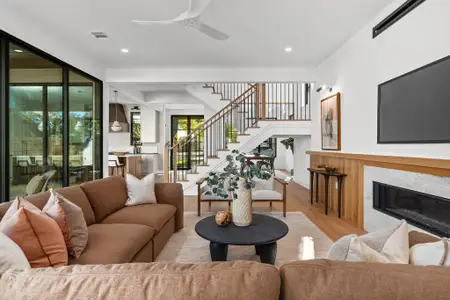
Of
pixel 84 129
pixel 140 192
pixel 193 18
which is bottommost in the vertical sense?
pixel 140 192

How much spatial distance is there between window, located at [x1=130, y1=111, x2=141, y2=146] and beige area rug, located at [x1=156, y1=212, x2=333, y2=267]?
25.5ft

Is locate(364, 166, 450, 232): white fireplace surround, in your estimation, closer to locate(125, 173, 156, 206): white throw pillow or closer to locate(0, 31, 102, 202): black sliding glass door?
locate(125, 173, 156, 206): white throw pillow

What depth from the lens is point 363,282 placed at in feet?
2.43

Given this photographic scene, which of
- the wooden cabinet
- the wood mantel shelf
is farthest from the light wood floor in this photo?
the wooden cabinet

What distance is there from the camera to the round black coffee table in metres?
2.32

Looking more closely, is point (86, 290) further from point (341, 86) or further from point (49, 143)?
point (341, 86)

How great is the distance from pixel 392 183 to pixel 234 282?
124 inches

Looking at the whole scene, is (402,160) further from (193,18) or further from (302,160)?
(302,160)

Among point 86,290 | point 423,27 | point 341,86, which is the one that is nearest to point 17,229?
point 86,290

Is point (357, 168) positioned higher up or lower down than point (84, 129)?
lower down

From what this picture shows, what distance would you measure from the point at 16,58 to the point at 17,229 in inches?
121

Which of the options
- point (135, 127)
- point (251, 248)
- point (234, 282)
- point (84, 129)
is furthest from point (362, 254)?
point (135, 127)

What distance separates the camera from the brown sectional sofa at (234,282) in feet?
2.36

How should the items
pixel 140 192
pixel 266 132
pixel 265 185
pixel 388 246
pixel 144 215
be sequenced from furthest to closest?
pixel 266 132 < pixel 265 185 < pixel 140 192 < pixel 144 215 < pixel 388 246
